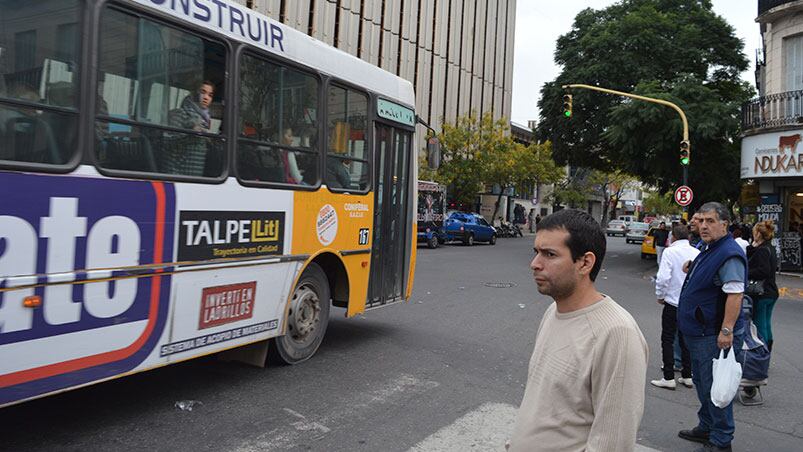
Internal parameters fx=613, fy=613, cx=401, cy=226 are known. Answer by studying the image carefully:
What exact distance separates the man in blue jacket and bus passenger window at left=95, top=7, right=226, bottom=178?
388cm

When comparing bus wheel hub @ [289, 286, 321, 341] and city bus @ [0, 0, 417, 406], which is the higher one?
city bus @ [0, 0, 417, 406]

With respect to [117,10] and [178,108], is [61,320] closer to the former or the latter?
[178,108]

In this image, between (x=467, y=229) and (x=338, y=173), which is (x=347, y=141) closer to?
(x=338, y=173)

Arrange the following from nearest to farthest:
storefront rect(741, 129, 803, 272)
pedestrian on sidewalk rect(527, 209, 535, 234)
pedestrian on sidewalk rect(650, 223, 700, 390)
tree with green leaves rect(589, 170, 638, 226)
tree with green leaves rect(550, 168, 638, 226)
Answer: pedestrian on sidewalk rect(650, 223, 700, 390)
storefront rect(741, 129, 803, 272)
pedestrian on sidewalk rect(527, 209, 535, 234)
tree with green leaves rect(550, 168, 638, 226)
tree with green leaves rect(589, 170, 638, 226)

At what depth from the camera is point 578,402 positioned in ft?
6.72

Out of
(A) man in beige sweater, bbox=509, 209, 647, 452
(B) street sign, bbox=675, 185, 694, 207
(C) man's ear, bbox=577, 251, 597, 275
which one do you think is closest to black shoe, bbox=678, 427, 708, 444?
(A) man in beige sweater, bbox=509, 209, 647, 452

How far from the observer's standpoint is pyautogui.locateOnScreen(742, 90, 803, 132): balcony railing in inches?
762

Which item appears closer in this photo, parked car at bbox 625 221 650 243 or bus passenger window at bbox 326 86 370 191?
bus passenger window at bbox 326 86 370 191

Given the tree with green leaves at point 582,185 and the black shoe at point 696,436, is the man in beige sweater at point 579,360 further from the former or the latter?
the tree with green leaves at point 582,185

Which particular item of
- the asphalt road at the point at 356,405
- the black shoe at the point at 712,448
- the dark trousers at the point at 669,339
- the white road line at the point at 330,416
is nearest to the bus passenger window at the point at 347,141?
the asphalt road at the point at 356,405

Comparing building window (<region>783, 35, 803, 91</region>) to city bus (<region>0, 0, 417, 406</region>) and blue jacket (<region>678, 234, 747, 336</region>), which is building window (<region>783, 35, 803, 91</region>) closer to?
city bus (<region>0, 0, 417, 406</region>)

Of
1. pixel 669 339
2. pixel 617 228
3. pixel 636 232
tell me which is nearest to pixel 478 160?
pixel 636 232

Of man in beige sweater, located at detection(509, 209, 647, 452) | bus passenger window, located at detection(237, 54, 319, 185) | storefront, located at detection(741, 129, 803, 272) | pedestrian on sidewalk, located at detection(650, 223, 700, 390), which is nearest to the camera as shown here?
man in beige sweater, located at detection(509, 209, 647, 452)

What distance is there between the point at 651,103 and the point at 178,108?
64.9 feet
